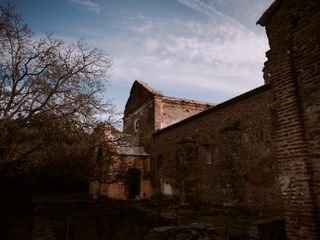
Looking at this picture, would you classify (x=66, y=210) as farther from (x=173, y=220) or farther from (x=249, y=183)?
(x=249, y=183)

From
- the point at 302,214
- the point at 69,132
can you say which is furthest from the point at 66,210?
the point at 302,214

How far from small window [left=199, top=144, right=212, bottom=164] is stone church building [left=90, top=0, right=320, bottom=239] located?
0.06 meters

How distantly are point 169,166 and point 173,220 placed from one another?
9.38 meters

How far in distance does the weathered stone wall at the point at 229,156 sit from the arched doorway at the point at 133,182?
4.91 m

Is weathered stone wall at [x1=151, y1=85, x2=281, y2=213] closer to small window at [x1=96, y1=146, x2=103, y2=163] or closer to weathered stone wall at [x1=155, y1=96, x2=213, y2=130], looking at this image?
weathered stone wall at [x1=155, y1=96, x2=213, y2=130]

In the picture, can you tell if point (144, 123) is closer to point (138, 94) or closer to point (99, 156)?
point (138, 94)

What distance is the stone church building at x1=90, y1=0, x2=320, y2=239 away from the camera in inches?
203

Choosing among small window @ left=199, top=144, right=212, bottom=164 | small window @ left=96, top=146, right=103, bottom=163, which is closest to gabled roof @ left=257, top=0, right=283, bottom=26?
small window @ left=96, top=146, right=103, bottom=163

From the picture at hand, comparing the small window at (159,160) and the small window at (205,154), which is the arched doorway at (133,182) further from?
the small window at (205,154)

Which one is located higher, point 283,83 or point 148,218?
point 283,83

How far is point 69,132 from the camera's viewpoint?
10.3 meters

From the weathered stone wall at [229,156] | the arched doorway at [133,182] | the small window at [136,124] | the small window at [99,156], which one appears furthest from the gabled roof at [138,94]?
the small window at [99,156]

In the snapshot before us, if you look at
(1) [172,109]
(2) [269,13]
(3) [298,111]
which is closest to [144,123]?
(1) [172,109]

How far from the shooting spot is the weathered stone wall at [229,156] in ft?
38.2
